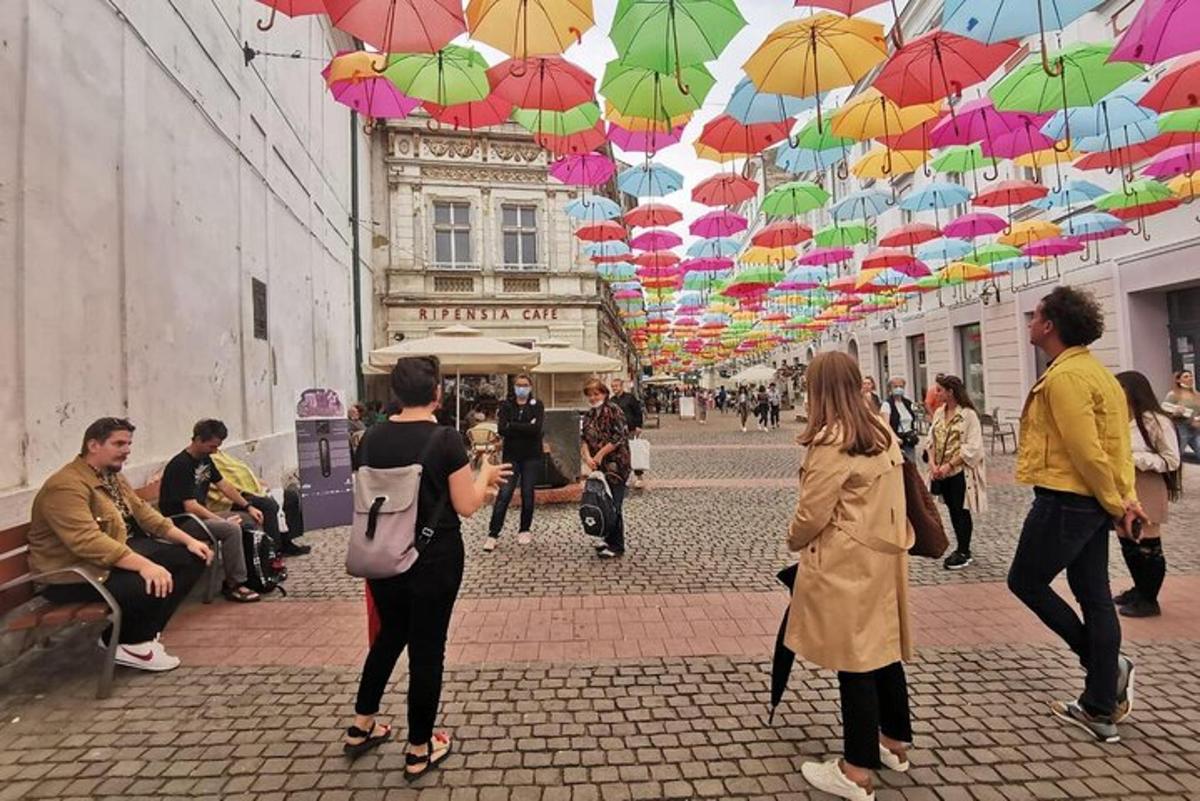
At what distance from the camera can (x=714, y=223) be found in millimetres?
13039

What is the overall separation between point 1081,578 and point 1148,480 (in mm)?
1831

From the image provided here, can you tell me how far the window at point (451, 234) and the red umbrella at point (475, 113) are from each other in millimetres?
14016

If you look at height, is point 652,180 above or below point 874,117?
above

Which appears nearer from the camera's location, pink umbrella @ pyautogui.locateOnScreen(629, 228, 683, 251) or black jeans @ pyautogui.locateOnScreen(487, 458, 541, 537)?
black jeans @ pyautogui.locateOnScreen(487, 458, 541, 537)

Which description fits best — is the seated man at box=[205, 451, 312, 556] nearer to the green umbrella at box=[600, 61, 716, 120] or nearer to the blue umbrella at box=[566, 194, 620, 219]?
the green umbrella at box=[600, 61, 716, 120]

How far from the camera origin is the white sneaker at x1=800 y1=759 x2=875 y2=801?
2.47 m

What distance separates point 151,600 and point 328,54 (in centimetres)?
1419

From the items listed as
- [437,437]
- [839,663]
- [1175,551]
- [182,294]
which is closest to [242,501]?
[182,294]

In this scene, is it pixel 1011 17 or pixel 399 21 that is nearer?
pixel 399 21

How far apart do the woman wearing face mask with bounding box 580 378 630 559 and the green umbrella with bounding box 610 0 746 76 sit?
3214 mm

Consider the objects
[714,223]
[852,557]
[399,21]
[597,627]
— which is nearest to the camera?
[852,557]

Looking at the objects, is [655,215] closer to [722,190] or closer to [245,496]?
[722,190]

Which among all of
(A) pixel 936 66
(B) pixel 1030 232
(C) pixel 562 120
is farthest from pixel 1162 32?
(B) pixel 1030 232

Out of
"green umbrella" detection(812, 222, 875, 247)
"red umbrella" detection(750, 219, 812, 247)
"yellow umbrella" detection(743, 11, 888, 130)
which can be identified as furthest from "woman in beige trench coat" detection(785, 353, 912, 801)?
"green umbrella" detection(812, 222, 875, 247)
